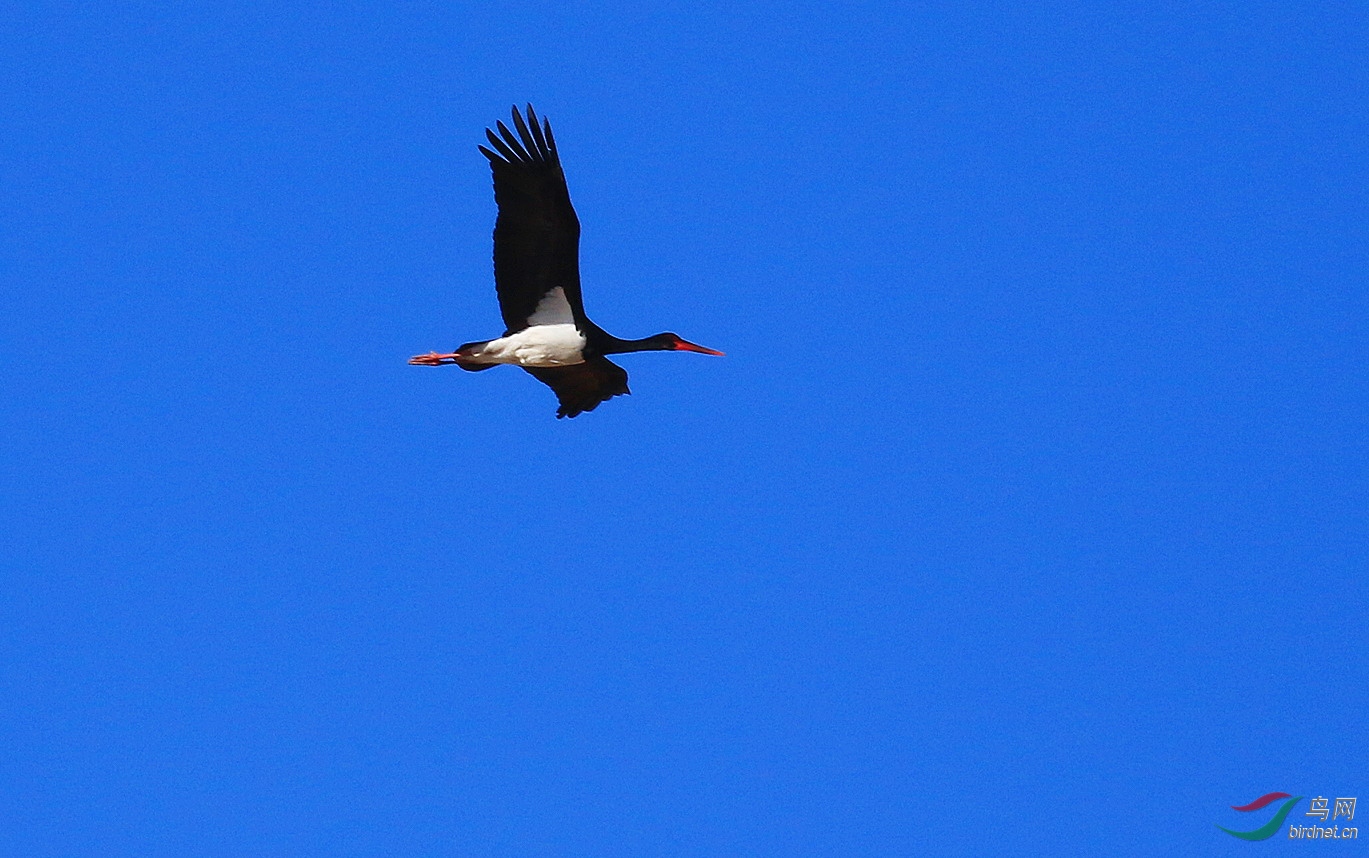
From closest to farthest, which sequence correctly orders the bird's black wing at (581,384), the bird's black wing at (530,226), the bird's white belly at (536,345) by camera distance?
the bird's black wing at (530,226) < the bird's white belly at (536,345) < the bird's black wing at (581,384)

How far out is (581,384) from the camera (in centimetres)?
2417

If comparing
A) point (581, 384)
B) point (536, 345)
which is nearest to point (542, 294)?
point (536, 345)

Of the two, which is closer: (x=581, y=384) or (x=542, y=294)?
(x=542, y=294)

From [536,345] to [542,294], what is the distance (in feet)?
2.42

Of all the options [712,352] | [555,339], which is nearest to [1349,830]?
[712,352]

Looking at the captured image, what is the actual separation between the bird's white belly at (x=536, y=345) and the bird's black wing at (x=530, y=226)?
132 mm

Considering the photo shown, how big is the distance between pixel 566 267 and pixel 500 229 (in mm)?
874

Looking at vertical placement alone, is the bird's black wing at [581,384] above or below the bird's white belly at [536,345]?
above

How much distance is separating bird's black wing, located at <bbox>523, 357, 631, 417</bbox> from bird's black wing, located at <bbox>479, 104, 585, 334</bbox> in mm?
1198

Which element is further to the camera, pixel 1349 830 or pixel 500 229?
pixel 1349 830

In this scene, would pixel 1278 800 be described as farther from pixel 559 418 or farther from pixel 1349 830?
pixel 559 418

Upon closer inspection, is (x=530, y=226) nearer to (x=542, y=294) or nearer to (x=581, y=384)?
(x=542, y=294)

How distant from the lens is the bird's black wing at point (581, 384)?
23906 mm

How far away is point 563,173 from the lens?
69.4 feet
